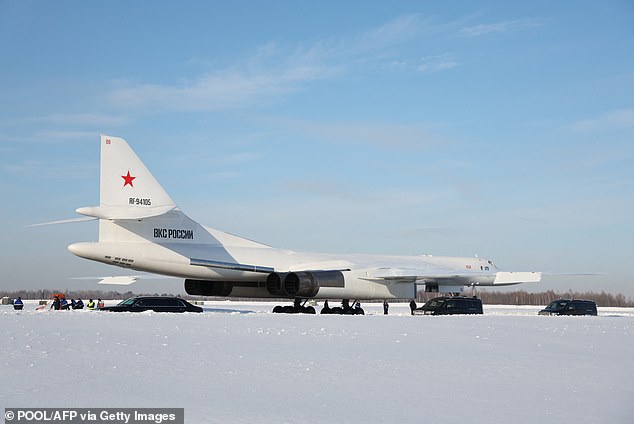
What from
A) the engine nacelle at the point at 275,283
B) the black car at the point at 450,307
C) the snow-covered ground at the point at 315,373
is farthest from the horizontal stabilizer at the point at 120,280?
the snow-covered ground at the point at 315,373

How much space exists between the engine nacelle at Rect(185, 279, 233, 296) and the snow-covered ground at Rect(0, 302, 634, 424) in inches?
516

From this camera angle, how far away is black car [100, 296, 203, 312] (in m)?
25.2

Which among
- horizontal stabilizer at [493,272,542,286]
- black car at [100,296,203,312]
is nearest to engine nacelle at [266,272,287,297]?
black car at [100,296,203,312]

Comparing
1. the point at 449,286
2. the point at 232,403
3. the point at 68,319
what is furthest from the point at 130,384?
the point at 449,286

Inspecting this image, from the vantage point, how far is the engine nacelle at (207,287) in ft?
98.2

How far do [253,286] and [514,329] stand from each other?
14.7 m

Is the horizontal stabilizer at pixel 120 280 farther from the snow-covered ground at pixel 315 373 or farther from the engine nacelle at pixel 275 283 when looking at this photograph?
the snow-covered ground at pixel 315 373

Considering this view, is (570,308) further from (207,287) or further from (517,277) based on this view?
(207,287)

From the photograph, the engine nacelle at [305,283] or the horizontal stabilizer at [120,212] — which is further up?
the horizontal stabilizer at [120,212]

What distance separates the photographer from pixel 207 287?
30.0m

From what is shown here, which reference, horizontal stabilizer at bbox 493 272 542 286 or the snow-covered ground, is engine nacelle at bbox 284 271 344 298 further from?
the snow-covered ground
